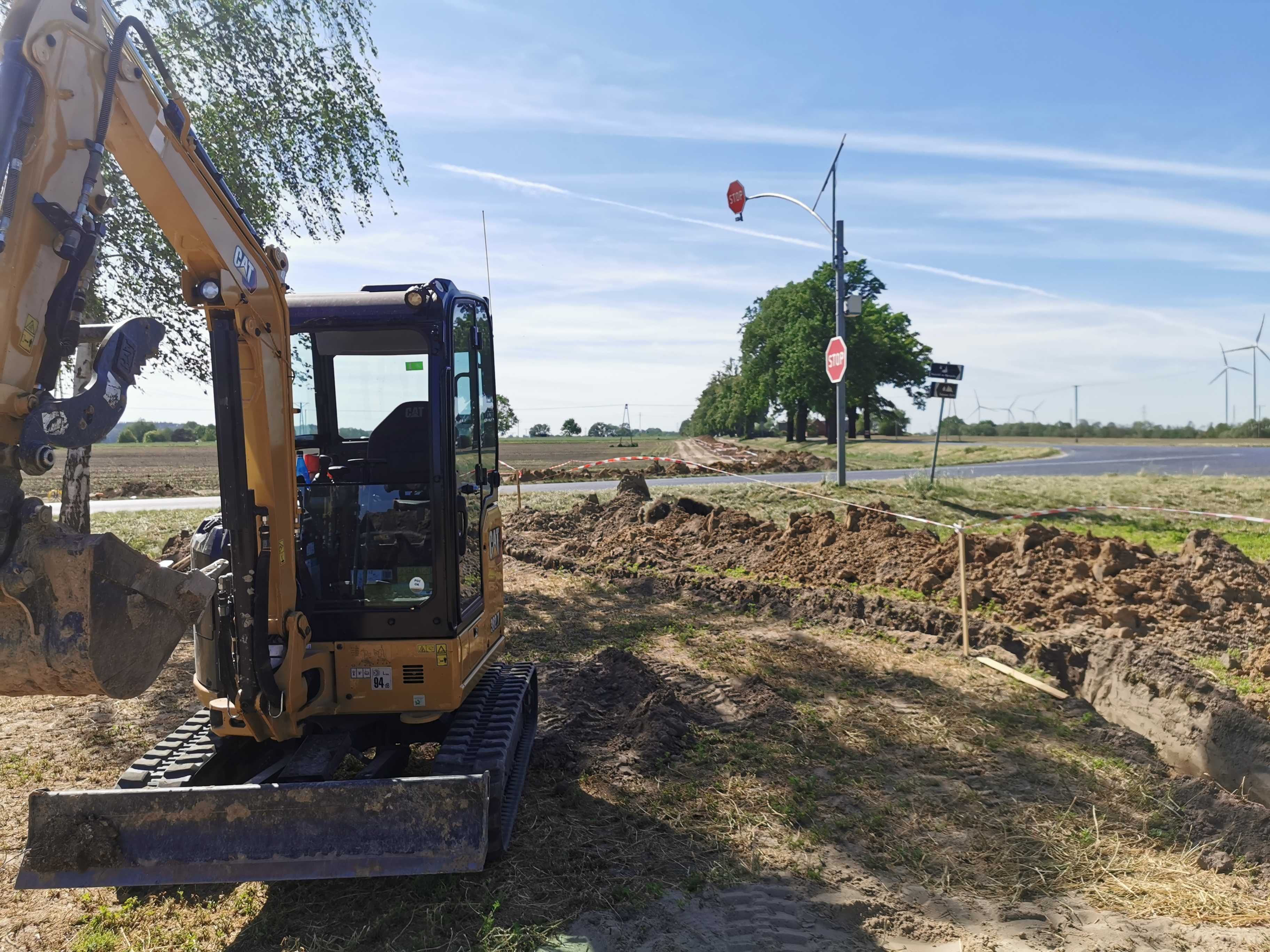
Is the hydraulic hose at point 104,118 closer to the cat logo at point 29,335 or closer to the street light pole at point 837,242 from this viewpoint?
the cat logo at point 29,335

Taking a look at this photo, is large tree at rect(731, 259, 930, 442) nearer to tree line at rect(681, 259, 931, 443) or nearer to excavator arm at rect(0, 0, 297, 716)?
tree line at rect(681, 259, 931, 443)

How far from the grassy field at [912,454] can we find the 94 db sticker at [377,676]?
2586cm

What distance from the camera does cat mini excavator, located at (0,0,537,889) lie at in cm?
297

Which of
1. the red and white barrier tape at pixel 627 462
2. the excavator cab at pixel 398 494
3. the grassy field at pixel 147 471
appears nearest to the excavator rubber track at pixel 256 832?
the excavator cab at pixel 398 494

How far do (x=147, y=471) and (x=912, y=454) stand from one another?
1287 inches

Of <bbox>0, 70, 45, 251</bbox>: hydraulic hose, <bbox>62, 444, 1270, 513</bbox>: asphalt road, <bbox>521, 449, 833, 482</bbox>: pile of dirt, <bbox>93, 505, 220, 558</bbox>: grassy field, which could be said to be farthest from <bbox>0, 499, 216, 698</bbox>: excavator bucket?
<bbox>521, 449, 833, 482</bbox>: pile of dirt

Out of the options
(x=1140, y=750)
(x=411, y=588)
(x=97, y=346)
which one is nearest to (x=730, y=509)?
(x=1140, y=750)

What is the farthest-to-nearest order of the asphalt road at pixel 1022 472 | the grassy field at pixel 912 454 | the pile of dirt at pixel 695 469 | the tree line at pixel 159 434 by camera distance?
the tree line at pixel 159 434, the grassy field at pixel 912 454, the pile of dirt at pixel 695 469, the asphalt road at pixel 1022 472

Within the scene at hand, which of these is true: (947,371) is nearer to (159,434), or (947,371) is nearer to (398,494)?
(398,494)

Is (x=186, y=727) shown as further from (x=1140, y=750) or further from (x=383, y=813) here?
(x=1140, y=750)

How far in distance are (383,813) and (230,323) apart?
7.60 ft

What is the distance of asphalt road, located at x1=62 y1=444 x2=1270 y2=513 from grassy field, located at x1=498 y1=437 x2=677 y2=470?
9.41 meters

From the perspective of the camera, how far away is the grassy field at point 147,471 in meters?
25.3

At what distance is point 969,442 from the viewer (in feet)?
190
